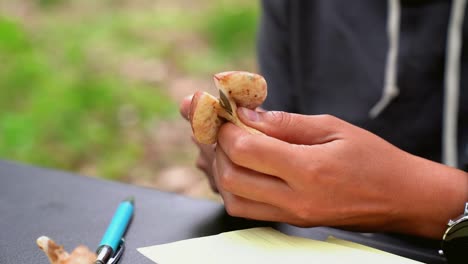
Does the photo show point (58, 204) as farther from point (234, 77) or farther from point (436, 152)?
point (436, 152)

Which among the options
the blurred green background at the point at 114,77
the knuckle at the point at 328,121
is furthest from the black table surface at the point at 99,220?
the blurred green background at the point at 114,77

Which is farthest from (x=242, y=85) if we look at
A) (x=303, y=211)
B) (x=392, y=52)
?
(x=392, y=52)

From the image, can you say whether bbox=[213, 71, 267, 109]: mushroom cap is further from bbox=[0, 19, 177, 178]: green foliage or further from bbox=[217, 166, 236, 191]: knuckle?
bbox=[0, 19, 177, 178]: green foliage

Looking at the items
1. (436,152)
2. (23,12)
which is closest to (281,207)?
(436,152)

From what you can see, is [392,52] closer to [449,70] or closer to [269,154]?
→ [449,70]

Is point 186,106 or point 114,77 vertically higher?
point 186,106

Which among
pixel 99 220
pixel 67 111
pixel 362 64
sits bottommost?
pixel 67 111
